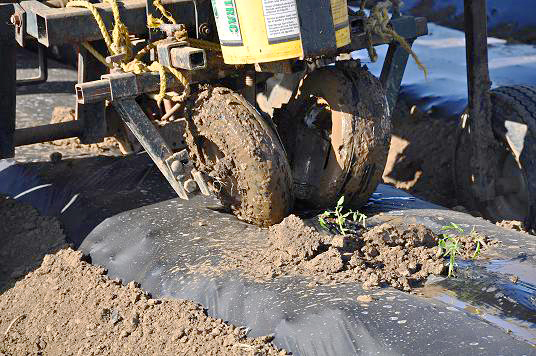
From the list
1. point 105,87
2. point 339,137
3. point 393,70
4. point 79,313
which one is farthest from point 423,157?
point 79,313

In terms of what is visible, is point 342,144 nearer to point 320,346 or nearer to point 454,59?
point 320,346

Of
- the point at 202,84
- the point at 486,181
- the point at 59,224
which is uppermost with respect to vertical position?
the point at 202,84

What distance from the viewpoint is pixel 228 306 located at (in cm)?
319

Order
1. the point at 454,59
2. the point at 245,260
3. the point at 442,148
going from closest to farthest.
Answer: the point at 245,260, the point at 442,148, the point at 454,59

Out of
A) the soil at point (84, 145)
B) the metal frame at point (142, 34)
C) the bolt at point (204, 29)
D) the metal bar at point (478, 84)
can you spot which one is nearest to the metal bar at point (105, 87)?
the metal frame at point (142, 34)

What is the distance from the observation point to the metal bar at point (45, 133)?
14.8 ft

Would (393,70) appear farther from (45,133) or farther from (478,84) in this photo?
(45,133)

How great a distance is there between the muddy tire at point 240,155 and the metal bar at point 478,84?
5.35 ft

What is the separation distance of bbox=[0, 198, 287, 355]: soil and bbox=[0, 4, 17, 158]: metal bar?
1.16 ft

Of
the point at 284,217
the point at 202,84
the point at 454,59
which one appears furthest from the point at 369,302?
the point at 454,59

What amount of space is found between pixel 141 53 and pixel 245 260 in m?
1.07

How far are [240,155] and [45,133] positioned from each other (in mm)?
1423

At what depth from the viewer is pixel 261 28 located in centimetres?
343

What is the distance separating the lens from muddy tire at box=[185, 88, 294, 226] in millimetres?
3553
